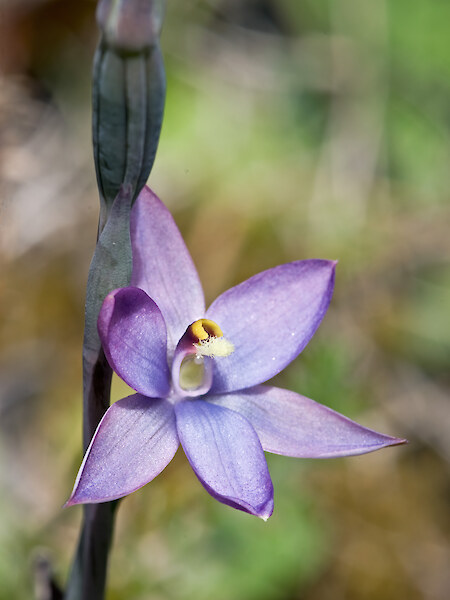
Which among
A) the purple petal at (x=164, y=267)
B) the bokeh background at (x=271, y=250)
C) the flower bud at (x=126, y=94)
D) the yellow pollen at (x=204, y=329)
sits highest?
the flower bud at (x=126, y=94)

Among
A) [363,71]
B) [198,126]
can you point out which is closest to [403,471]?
[198,126]

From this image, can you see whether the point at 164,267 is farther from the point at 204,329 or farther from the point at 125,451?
the point at 125,451

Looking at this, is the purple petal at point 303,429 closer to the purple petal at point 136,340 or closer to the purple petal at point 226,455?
the purple petal at point 226,455

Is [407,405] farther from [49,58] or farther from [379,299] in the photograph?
[49,58]

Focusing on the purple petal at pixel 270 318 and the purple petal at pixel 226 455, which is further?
the purple petal at pixel 270 318

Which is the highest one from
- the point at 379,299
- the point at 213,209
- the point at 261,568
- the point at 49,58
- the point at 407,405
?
the point at 49,58

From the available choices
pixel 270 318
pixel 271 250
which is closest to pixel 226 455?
pixel 270 318

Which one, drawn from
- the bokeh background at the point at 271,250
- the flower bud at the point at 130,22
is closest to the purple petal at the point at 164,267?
the flower bud at the point at 130,22

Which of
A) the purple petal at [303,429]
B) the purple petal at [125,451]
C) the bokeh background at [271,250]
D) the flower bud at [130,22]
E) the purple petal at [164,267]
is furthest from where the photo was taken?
the bokeh background at [271,250]

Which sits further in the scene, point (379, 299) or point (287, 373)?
point (379, 299)
